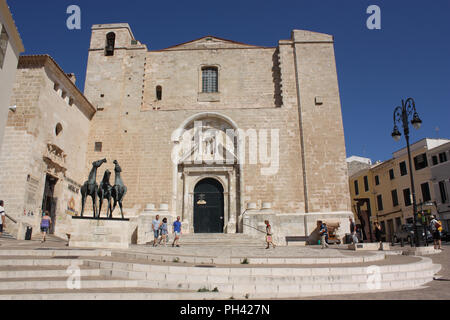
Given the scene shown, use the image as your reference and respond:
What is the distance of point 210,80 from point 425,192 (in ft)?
63.1

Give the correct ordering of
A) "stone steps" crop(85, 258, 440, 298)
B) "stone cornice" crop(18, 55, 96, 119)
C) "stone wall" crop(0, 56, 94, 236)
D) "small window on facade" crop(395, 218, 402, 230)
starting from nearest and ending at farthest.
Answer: "stone steps" crop(85, 258, 440, 298) → "stone wall" crop(0, 56, 94, 236) → "stone cornice" crop(18, 55, 96, 119) → "small window on facade" crop(395, 218, 402, 230)

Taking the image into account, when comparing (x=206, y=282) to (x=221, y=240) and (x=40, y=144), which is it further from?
(x=40, y=144)

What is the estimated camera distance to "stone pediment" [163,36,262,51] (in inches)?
860

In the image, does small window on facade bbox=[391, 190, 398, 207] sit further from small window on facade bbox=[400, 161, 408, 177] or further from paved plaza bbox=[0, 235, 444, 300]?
paved plaza bbox=[0, 235, 444, 300]

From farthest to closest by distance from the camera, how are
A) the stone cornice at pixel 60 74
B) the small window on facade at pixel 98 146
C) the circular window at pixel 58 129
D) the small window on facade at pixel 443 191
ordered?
1. the small window on facade at pixel 443 191
2. the small window on facade at pixel 98 146
3. the circular window at pixel 58 129
4. the stone cornice at pixel 60 74

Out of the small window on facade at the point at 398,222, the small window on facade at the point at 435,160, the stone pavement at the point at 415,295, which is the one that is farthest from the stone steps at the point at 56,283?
the small window on facade at the point at 398,222

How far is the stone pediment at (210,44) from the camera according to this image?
21.8 meters

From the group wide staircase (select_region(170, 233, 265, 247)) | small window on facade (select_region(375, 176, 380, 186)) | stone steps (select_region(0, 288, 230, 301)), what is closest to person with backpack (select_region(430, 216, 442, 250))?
wide staircase (select_region(170, 233, 265, 247))

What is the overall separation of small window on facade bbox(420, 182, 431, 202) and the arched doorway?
57.7 ft

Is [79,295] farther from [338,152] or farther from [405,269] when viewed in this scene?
[338,152]

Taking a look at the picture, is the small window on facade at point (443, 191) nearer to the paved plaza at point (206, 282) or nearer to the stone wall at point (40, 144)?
the paved plaza at point (206, 282)

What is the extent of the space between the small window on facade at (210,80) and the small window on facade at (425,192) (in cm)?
1853

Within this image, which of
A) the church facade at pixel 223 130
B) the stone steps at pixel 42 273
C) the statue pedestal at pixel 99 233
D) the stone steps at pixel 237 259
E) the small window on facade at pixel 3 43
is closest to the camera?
the stone steps at pixel 42 273
